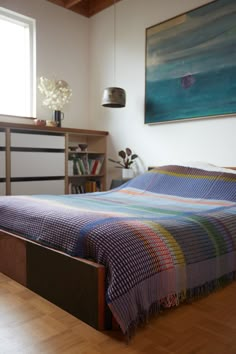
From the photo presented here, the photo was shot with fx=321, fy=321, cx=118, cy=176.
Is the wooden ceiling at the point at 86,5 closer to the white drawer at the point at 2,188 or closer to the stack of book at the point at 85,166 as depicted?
the stack of book at the point at 85,166

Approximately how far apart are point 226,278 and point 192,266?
36 centimetres

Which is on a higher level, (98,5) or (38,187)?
(98,5)

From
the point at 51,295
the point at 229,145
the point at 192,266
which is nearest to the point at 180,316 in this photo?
the point at 192,266

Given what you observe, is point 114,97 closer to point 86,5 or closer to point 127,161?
point 127,161

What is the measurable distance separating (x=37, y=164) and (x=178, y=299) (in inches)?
91.4

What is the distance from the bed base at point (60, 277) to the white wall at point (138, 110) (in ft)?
6.46

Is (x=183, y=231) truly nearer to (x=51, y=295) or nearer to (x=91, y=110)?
(x=51, y=295)

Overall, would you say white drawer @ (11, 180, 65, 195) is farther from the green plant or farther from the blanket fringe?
the blanket fringe

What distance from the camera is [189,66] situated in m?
3.16

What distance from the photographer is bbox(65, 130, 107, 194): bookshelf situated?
3795 millimetres

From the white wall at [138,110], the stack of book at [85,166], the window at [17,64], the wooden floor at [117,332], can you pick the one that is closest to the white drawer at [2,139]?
the window at [17,64]

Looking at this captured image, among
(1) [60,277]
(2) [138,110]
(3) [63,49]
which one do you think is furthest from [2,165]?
(1) [60,277]

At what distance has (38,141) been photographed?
11.1 feet

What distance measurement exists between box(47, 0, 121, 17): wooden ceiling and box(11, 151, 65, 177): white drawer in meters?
1.92
